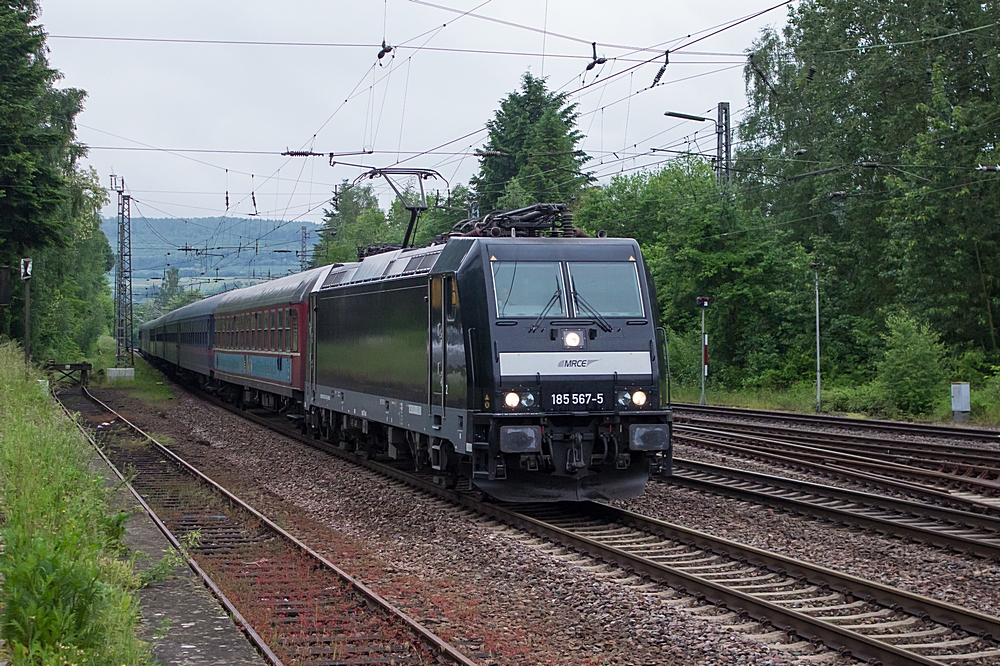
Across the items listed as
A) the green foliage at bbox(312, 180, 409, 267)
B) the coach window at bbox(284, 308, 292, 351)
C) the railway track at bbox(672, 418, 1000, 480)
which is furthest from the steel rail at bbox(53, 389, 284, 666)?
the green foliage at bbox(312, 180, 409, 267)

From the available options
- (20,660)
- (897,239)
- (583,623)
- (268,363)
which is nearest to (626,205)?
(897,239)

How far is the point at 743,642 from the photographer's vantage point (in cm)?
723

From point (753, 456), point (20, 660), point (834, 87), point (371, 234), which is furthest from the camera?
point (371, 234)

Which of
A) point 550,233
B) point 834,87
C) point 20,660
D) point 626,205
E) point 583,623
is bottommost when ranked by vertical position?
point 583,623

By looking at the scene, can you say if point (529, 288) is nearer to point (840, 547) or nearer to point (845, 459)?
point (840, 547)

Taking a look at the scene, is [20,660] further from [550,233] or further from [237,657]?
[550,233]

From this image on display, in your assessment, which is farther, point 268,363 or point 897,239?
point 897,239

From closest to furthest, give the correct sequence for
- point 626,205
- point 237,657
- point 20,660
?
point 20,660, point 237,657, point 626,205

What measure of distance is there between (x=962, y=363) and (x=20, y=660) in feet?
93.7

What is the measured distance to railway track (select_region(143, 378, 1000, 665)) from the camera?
→ 699cm

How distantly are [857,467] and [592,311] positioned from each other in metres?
6.49

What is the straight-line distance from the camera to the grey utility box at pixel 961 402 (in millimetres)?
24641

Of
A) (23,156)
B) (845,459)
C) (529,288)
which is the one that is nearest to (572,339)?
(529,288)

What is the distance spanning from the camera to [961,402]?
24672 mm
